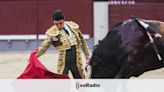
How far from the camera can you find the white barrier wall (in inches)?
524

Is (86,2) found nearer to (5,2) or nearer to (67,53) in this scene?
(5,2)

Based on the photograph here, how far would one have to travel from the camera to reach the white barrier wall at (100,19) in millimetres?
13298

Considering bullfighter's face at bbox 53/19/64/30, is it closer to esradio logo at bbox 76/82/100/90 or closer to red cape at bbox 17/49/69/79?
red cape at bbox 17/49/69/79

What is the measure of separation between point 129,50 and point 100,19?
969 centimetres

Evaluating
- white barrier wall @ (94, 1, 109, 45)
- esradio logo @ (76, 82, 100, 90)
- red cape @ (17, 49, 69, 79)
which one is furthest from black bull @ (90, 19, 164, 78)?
white barrier wall @ (94, 1, 109, 45)

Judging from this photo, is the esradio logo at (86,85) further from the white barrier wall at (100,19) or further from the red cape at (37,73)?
the white barrier wall at (100,19)

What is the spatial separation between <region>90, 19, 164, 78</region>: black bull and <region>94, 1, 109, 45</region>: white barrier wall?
928 cm

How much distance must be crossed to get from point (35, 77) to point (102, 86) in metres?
0.54

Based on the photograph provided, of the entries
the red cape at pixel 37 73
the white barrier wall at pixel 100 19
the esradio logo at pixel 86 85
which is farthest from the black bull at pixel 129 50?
the white barrier wall at pixel 100 19

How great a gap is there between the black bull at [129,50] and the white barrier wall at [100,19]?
928 centimetres

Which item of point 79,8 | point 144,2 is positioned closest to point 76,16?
point 79,8

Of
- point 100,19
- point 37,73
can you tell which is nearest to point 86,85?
point 37,73

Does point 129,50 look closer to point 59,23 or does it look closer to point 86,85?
point 86,85

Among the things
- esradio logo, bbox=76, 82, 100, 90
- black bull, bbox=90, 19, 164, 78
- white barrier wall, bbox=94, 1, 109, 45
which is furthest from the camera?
white barrier wall, bbox=94, 1, 109, 45
